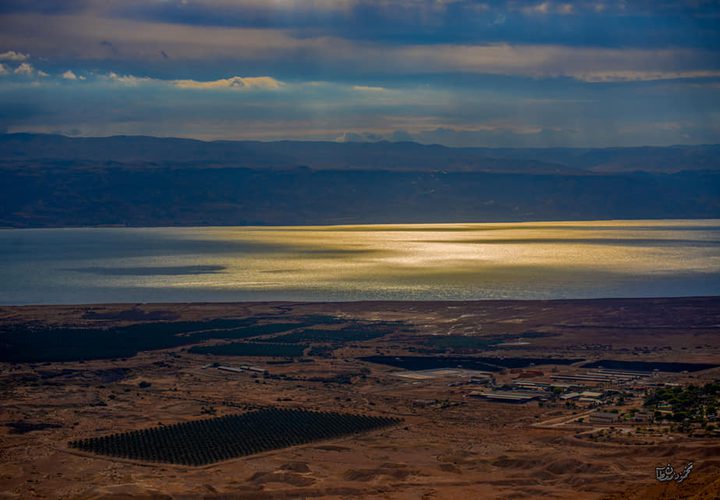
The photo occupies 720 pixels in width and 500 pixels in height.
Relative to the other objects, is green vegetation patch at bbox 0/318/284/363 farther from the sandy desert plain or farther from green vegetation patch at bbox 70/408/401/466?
green vegetation patch at bbox 70/408/401/466

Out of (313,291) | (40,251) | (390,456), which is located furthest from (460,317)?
(40,251)

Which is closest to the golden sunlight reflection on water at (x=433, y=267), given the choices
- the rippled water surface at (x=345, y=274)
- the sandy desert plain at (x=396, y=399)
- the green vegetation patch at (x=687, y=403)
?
the rippled water surface at (x=345, y=274)

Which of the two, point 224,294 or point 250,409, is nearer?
point 250,409

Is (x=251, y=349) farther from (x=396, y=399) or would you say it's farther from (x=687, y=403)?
(x=687, y=403)

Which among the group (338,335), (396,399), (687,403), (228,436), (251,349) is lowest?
(338,335)

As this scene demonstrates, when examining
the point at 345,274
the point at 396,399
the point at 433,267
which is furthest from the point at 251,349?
the point at 433,267

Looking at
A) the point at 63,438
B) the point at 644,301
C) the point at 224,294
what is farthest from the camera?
the point at 224,294

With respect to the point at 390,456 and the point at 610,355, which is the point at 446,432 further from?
the point at 610,355

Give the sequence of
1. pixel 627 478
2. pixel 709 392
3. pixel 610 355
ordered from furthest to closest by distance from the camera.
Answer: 1. pixel 610 355
2. pixel 709 392
3. pixel 627 478
